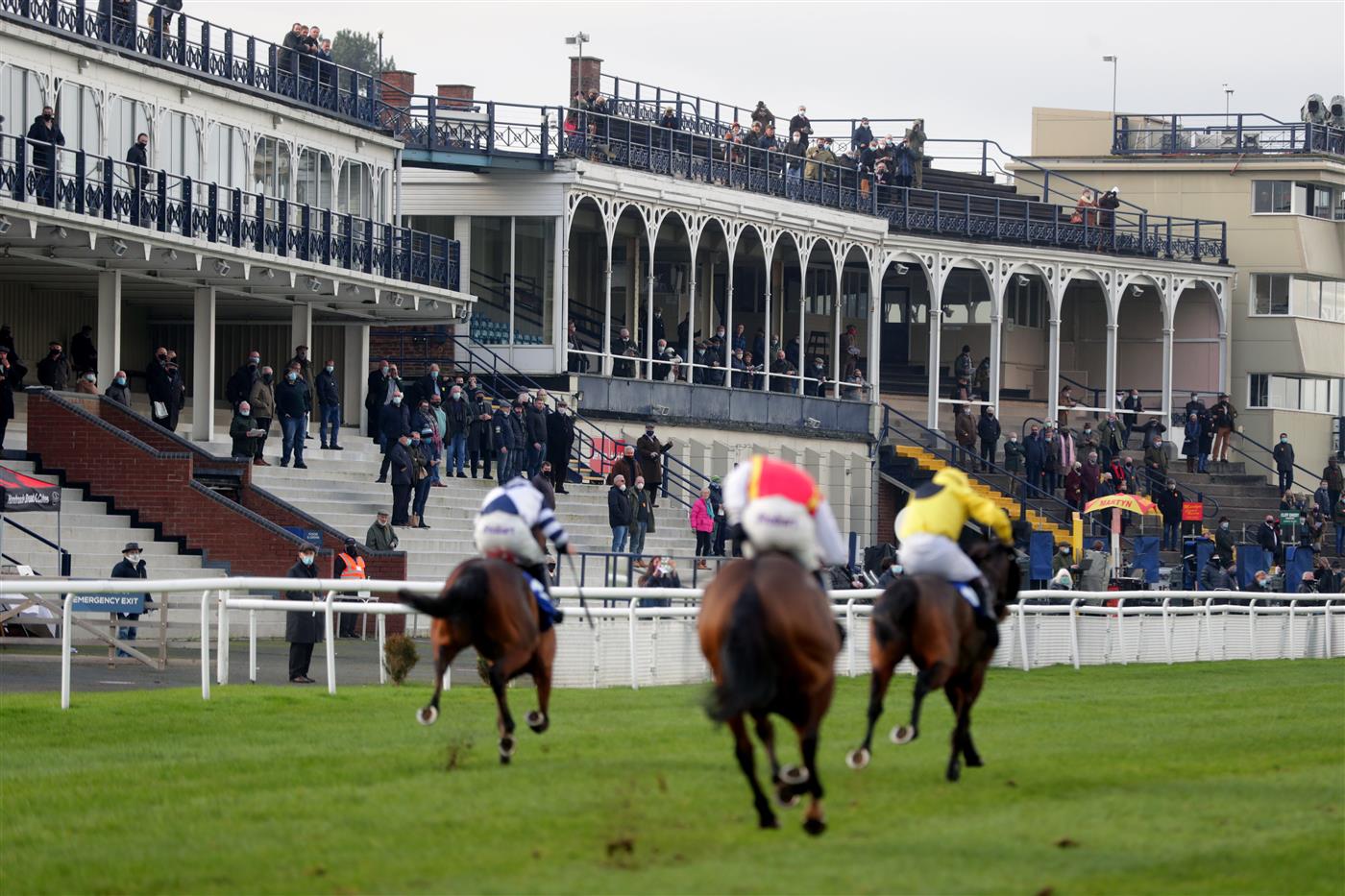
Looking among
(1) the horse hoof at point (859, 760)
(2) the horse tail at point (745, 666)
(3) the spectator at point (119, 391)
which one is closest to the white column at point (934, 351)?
(3) the spectator at point (119, 391)

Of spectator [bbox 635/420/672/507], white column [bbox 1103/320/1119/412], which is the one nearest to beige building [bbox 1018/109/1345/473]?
white column [bbox 1103/320/1119/412]

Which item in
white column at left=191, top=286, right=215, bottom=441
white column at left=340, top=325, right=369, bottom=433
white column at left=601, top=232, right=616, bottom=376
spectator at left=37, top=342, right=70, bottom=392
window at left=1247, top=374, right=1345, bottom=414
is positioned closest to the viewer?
spectator at left=37, top=342, right=70, bottom=392

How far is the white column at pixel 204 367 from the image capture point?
105 feet

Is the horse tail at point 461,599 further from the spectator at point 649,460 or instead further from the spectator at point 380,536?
the spectator at point 649,460

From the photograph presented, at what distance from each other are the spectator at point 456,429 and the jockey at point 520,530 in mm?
20081

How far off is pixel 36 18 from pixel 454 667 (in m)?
12.7

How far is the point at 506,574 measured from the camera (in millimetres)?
12867

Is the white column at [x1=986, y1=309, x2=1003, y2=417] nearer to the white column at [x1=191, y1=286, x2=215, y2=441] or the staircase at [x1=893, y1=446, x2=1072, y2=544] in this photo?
the staircase at [x1=893, y1=446, x2=1072, y2=544]

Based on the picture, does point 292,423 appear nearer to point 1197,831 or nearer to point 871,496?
point 871,496

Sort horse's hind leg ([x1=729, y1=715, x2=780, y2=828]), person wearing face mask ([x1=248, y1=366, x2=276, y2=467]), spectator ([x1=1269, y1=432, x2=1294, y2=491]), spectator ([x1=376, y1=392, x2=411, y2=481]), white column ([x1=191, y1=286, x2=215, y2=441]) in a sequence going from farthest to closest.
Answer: spectator ([x1=1269, y1=432, x2=1294, y2=491]), white column ([x1=191, y1=286, x2=215, y2=441]), spectator ([x1=376, y1=392, x2=411, y2=481]), person wearing face mask ([x1=248, y1=366, x2=276, y2=467]), horse's hind leg ([x1=729, y1=715, x2=780, y2=828])

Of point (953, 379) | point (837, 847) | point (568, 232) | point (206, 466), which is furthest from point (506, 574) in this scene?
point (953, 379)

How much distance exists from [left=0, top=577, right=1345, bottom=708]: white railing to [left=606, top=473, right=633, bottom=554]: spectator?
708 cm

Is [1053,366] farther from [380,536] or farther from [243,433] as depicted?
[380,536]

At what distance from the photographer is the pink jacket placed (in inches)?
1347
